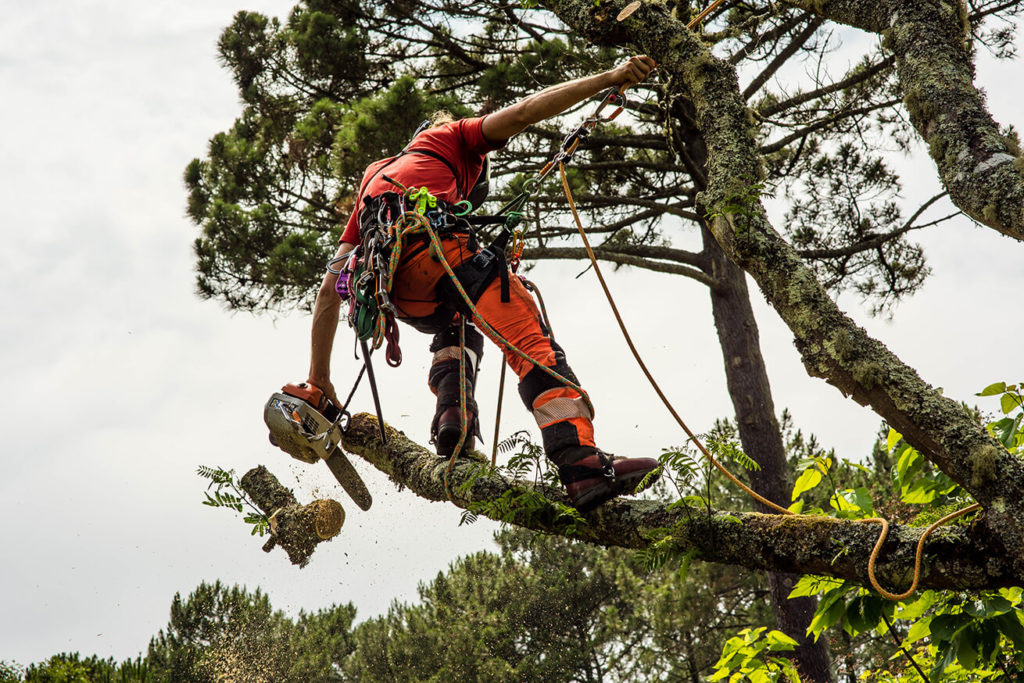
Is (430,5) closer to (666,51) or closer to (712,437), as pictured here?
(666,51)

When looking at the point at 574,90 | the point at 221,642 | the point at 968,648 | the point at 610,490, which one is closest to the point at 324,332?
the point at 574,90

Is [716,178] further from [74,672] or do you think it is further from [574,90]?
[74,672]

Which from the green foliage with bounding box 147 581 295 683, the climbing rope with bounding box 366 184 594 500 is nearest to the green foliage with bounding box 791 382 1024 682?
the climbing rope with bounding box 366 184 594 500

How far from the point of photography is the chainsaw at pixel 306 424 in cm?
385

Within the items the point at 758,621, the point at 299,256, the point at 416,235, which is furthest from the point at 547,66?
the point at 758,621

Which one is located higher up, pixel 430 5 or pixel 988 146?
pixel 430 5

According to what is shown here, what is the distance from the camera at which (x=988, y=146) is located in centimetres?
216

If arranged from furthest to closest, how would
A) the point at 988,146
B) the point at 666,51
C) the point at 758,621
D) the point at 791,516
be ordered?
the point at 758,621 < the point at 666,51 < the point at 791,516 < the point at 988,146

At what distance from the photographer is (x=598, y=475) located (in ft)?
9.06

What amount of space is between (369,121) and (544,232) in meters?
1.99

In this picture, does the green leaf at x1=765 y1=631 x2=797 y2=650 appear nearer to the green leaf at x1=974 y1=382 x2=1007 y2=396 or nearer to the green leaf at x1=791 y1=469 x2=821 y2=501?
the green leaf at x1=791 y1=469 x2=821 y2=501

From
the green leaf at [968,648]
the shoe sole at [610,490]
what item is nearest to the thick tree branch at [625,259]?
the shoe sole at [610,490]

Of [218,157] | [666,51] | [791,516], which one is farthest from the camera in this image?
[218,157]

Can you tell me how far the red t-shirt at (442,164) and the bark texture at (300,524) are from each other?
1467 millimetres
